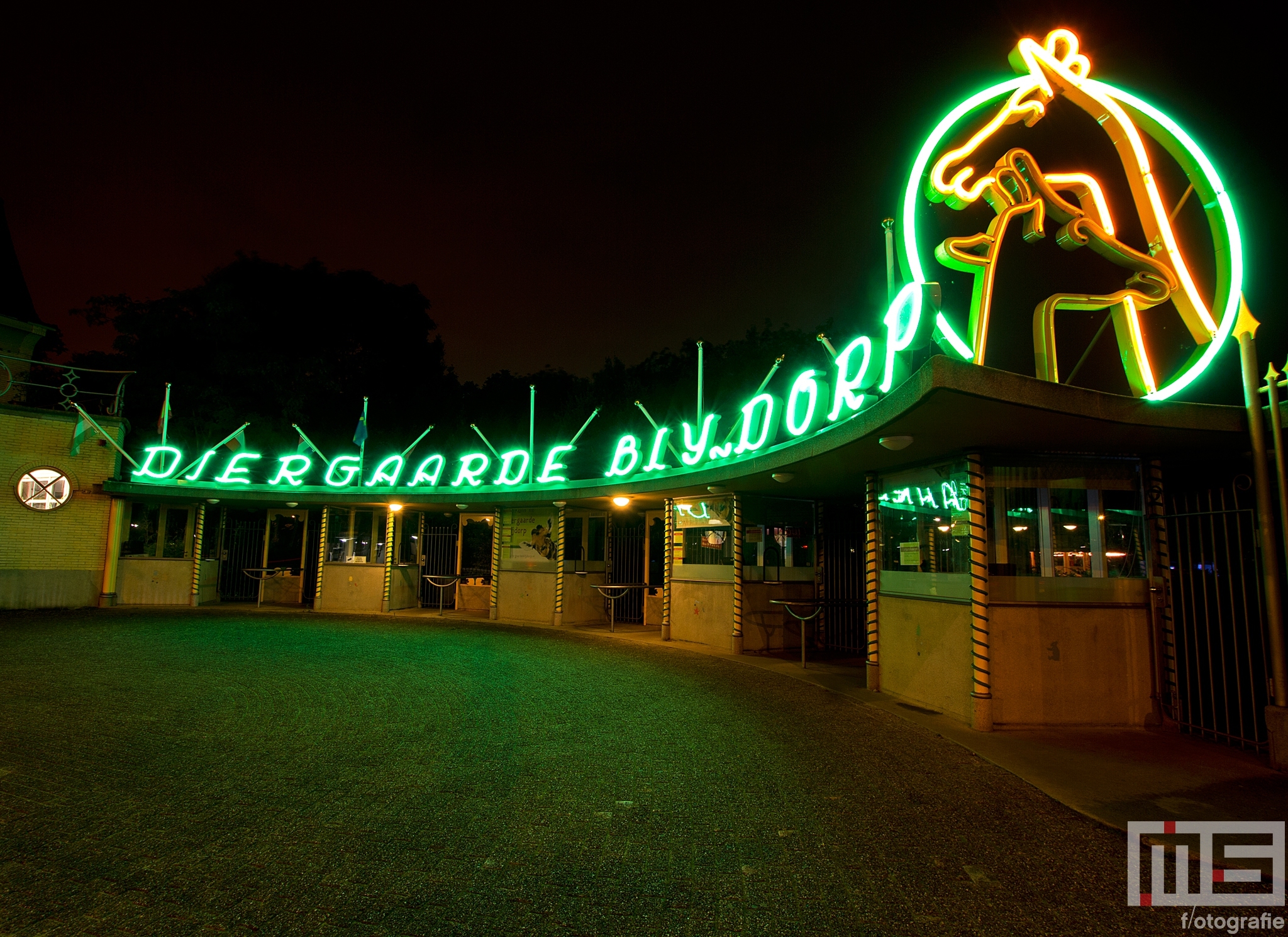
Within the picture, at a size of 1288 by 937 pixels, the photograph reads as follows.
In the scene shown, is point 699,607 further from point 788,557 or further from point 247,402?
point 247,402

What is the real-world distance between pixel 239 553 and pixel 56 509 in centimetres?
481

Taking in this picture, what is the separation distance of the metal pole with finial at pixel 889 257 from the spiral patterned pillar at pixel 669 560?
736 cm

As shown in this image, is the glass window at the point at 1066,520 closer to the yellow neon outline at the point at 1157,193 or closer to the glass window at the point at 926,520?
Answer: the glass window at the point at 926,520

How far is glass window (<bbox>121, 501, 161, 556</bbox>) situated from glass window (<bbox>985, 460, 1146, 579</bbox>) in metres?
20.9

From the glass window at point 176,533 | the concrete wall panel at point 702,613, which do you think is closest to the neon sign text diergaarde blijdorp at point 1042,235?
the concrete wall panel at point 702,613

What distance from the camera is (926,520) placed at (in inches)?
313

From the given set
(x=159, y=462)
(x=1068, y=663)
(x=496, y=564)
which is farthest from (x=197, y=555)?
(x=1068, y=663)

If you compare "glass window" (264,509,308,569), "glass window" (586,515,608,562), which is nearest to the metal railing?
"glass window" (264,509,308,569)

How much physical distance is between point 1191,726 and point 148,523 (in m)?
22.9

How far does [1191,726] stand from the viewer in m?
6.57

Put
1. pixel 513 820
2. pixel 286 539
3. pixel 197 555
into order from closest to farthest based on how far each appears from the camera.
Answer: pixel 513 820
pixel 197 555
pixel 286 539

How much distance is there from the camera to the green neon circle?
6.31 meters

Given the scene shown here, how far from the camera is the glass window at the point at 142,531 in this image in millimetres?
19047

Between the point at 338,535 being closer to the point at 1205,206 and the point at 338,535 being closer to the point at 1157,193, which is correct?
the point at 1157,193
